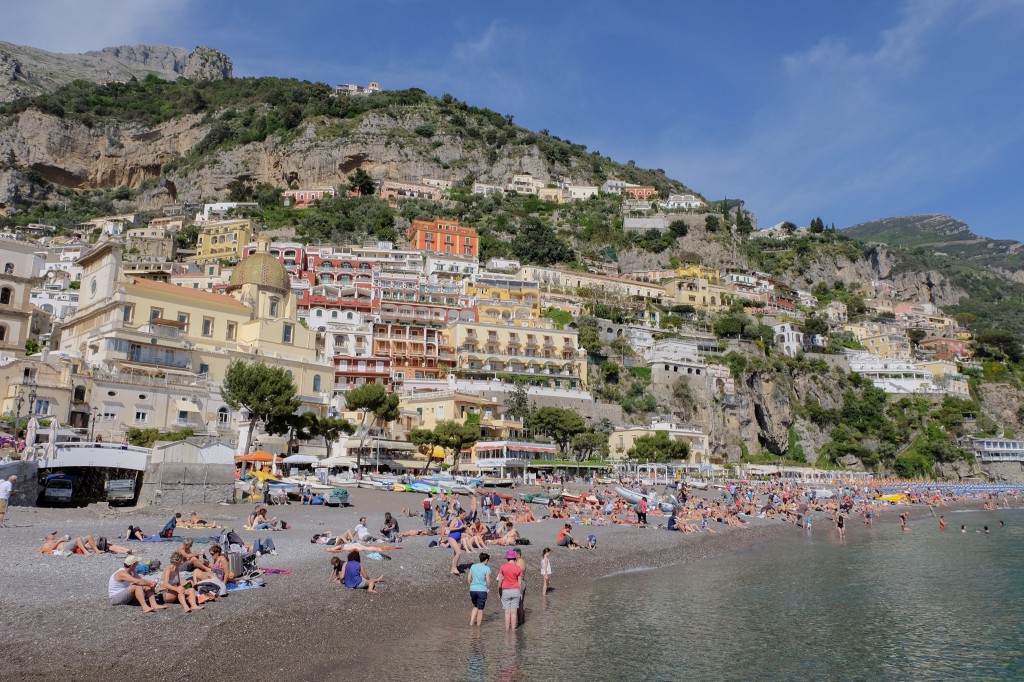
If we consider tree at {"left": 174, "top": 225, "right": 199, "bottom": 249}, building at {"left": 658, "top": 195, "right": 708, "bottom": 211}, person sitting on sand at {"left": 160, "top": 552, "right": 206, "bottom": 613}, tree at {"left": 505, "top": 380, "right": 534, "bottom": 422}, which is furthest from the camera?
building at {"left": 658, "top": 195, "right": 708, "bottom": 211}

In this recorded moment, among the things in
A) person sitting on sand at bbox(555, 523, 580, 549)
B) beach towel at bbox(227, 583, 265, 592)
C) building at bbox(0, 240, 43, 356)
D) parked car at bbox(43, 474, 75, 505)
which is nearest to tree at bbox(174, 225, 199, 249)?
building at bbox(0, 240, 43, 356)

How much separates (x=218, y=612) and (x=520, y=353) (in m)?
55.8

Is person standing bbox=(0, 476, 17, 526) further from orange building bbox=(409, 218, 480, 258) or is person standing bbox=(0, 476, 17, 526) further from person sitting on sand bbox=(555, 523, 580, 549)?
orange building bbox=(409, 218, 480, 258)

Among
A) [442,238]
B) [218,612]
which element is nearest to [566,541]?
[218,612]

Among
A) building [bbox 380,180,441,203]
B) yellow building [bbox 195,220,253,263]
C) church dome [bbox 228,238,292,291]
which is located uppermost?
building [bbox 380,180,441,203]

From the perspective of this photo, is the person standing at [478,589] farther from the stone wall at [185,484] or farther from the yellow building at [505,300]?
the yellow building at [505,300]

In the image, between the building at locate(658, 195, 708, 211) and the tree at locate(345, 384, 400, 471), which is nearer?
the tree at locate(345, 384, 400, 471)

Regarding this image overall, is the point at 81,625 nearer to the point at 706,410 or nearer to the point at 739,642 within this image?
the point at 739,642

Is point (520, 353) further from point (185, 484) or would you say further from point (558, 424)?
point (185, 484)

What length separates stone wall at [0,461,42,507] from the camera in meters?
20.0

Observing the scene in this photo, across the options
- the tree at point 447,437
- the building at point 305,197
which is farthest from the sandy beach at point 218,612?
the building at point 305,197

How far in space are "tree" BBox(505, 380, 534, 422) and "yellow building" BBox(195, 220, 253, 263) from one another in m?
47.8

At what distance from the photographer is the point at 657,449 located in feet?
178

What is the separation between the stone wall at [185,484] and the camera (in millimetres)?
21953
